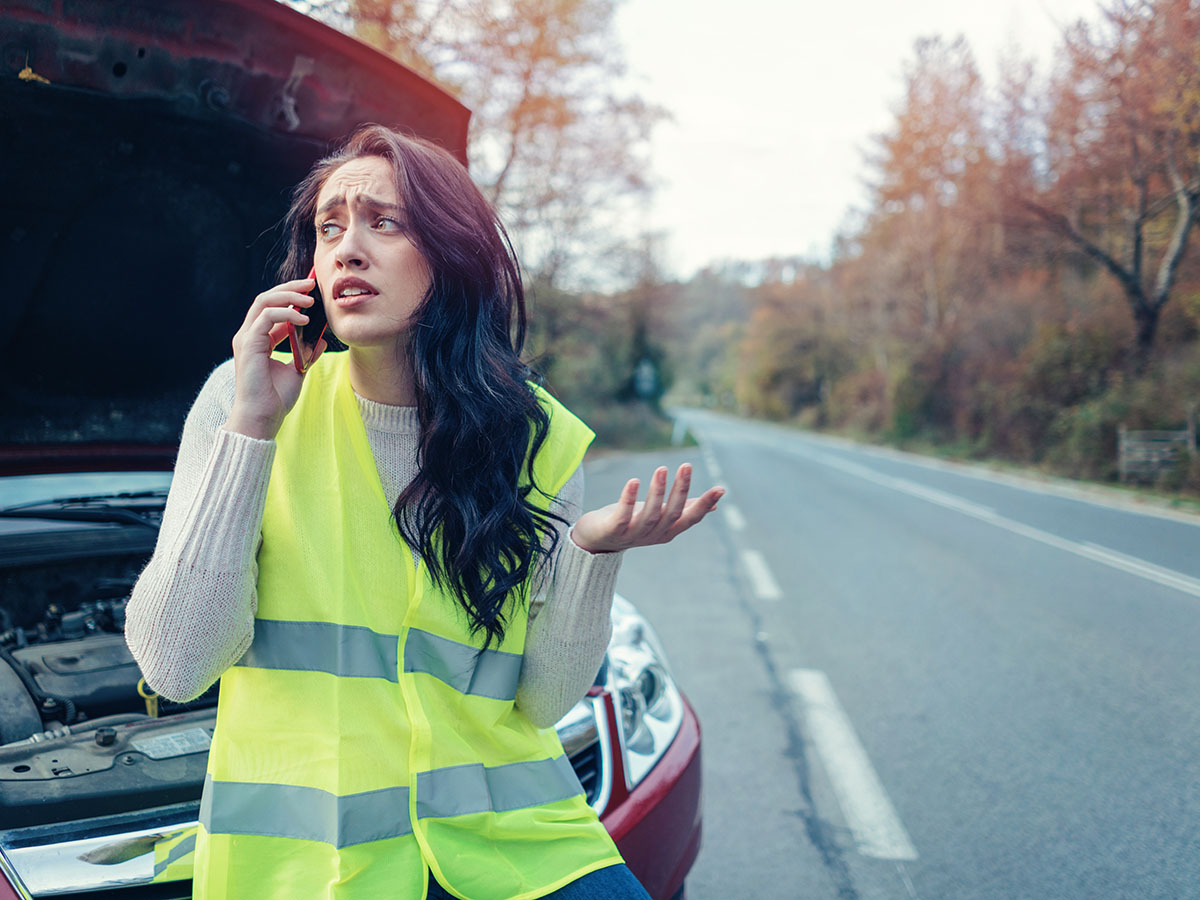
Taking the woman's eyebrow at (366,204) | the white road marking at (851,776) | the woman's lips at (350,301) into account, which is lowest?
the white road marking at (851,776)

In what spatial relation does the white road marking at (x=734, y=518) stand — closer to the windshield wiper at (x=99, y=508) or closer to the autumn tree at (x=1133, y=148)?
the windshield wiper at (x=99, y=508)

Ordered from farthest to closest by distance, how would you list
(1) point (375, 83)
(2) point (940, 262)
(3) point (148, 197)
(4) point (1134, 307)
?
(2) point (940, 262), (4) point (1134, 307), (3) point (148, 197), (1) point (375, 83)

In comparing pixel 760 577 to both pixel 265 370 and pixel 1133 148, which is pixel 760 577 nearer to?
pixel 265 370

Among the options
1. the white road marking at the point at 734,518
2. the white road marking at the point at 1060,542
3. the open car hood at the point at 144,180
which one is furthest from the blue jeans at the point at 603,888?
the white road marking at the point at 734,518

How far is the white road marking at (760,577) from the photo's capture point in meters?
6.85

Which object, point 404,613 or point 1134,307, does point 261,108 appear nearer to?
point 404,613

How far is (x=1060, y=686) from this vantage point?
181 inches

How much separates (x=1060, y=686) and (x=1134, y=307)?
18.6 metres

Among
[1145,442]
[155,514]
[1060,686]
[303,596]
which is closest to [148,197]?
[155,514]

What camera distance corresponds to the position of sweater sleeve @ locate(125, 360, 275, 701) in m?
1.30

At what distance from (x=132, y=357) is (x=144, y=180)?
579 millimetres

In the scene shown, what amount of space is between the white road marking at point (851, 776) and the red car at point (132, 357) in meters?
1.12

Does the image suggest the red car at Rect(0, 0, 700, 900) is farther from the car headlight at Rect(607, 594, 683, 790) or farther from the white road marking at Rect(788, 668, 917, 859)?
the white road marking at Rect(788, 668, 917, 859)

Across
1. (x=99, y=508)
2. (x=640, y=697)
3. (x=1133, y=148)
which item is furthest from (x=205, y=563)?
(x=1133, y=148)
